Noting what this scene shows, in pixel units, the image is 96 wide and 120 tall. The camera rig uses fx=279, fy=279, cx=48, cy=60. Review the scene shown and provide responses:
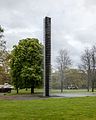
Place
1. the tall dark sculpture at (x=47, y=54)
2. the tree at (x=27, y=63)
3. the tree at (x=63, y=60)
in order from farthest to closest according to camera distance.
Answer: the tree at (x=63, y=60)
the tree at (x=27, y=63)
the tall dark sculpture at (x=47, y=54)

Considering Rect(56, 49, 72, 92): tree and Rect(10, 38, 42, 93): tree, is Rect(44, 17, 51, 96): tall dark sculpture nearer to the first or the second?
Rect(10, 38, 42, 93): tree

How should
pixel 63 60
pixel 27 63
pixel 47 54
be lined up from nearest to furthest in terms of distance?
pixel 47 54 → pixel 27 63 → pixel 63 60

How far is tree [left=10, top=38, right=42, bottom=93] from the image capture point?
35.8 m

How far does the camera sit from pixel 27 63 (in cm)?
3694

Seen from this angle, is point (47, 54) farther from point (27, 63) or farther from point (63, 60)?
point (63, 60)

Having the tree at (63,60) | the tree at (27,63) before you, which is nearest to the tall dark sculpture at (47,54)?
the tree at (27,63)

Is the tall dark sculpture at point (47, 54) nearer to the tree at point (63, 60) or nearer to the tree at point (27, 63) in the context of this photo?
the tree at point (27, 63)

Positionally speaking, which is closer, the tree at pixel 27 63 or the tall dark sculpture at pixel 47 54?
the tall dark sculpture at pixel 47 54

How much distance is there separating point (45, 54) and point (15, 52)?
9684 mm

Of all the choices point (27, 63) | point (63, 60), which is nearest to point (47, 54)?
point (27, 63)

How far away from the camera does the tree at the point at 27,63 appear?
35812 millimetres

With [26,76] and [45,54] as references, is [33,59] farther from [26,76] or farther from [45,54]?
[45,54]

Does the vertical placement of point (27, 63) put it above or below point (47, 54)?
below

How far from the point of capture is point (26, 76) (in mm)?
35531
